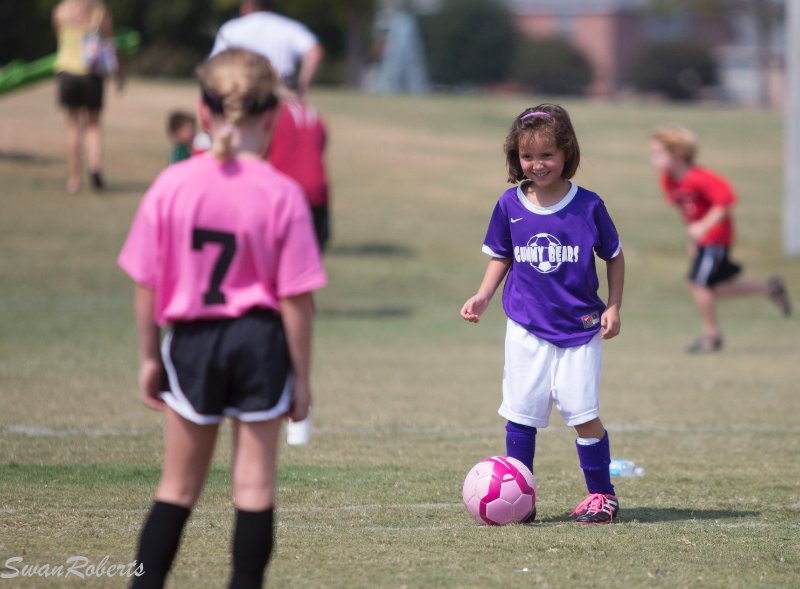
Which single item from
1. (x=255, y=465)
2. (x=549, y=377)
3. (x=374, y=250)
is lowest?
(x=374, y=250)

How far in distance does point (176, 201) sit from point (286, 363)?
57 cm

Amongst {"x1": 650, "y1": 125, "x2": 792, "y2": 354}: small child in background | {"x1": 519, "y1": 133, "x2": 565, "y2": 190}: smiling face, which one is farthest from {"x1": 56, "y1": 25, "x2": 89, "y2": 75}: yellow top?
{"x1": 519, "y1": 133, "x2": 565, "y2": 190}: smiling face

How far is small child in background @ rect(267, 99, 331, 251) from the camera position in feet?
26.4

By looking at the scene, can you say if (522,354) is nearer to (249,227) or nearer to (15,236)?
(249,227)

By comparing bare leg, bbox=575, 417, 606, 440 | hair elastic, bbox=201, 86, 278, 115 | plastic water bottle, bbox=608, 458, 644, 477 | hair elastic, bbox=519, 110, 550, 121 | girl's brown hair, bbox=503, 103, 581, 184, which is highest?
hair elastic, bbox=201, 86, 278, 115

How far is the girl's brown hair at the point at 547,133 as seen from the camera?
5312 millimetres

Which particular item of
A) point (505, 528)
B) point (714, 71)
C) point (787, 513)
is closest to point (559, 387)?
point (505, 528)

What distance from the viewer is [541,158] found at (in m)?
5.32

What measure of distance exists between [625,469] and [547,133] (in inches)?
80.8

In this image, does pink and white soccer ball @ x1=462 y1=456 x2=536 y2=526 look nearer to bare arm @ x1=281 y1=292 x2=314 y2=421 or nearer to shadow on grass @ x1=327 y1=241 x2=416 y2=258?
bare arm @ x1=281 y1=292 x2=314 y2=421

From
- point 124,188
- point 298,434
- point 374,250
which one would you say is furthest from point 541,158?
point 124,188

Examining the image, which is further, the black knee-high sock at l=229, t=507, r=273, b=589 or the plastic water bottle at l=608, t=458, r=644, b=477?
the plastic water bottle at l=608, t=458, r=644, b=477

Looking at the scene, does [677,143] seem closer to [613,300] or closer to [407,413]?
[407,413]

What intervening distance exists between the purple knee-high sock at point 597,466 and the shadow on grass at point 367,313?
8.21 metres
